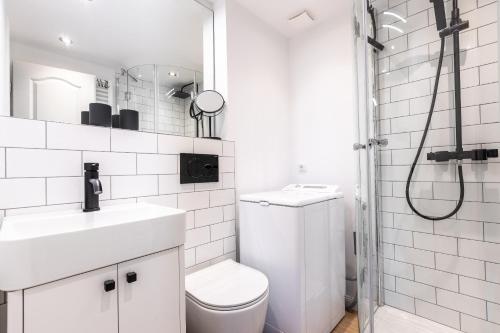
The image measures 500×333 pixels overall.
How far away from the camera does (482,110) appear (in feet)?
4.52

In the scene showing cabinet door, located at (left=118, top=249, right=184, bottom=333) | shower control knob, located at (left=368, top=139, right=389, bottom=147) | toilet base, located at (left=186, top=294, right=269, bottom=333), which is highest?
shower control knob, located at (left=368, top=139, right=389, bottom=147)

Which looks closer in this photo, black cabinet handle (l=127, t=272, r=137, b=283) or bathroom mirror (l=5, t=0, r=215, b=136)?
black cabinet handle (l=127, t=272, r=137, b=283)

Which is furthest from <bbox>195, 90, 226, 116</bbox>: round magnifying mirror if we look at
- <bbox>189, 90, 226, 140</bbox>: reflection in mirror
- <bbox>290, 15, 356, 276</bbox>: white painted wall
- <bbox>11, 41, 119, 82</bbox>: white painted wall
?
<bbox>290, 15, 356, 276</bbox>: white painted wall

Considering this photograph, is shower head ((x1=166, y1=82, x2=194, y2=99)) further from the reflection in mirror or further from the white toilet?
the white toilet

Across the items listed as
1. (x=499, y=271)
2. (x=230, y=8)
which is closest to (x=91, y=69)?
(x=230, y=8)

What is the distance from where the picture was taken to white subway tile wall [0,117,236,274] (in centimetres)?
94

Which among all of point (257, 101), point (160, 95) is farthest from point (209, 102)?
point (257, 101)

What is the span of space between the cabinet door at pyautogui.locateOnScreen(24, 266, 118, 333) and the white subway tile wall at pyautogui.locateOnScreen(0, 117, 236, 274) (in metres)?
0.46

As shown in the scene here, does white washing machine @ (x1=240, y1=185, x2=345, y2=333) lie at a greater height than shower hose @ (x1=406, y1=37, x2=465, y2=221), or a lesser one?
lesser

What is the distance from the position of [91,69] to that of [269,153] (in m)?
1.34

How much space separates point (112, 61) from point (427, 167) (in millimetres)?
2022

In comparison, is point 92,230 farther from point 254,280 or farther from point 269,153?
point 269,153

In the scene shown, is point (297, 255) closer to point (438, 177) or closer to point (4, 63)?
point (438, 177)

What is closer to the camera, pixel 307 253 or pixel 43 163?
pixel 43 163
